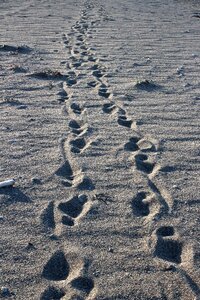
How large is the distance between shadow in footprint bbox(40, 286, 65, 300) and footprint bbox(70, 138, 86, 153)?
232cm

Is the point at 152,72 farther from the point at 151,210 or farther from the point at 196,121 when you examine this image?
the point at 151,210

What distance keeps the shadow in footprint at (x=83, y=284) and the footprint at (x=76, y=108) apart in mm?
3510

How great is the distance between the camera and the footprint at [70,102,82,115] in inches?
265

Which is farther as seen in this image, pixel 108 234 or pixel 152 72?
pixel 152 72

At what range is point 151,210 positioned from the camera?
4.39m

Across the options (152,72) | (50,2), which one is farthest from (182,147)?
(50,2)

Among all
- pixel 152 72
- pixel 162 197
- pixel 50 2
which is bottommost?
pixel 50 2

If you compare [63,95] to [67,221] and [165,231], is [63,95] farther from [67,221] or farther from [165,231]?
[165,231]

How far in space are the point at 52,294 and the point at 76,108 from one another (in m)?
3.89

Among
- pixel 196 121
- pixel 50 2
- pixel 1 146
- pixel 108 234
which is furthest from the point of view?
pixel 50 2

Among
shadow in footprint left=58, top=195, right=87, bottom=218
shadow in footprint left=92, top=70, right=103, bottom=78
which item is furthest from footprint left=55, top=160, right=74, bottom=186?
shadow in footprint left=92, top=70, right=103, bottom=78

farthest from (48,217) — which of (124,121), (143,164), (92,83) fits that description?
(92,83)

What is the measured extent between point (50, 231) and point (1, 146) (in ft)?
5.92

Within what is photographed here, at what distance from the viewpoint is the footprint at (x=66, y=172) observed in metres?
4.92
